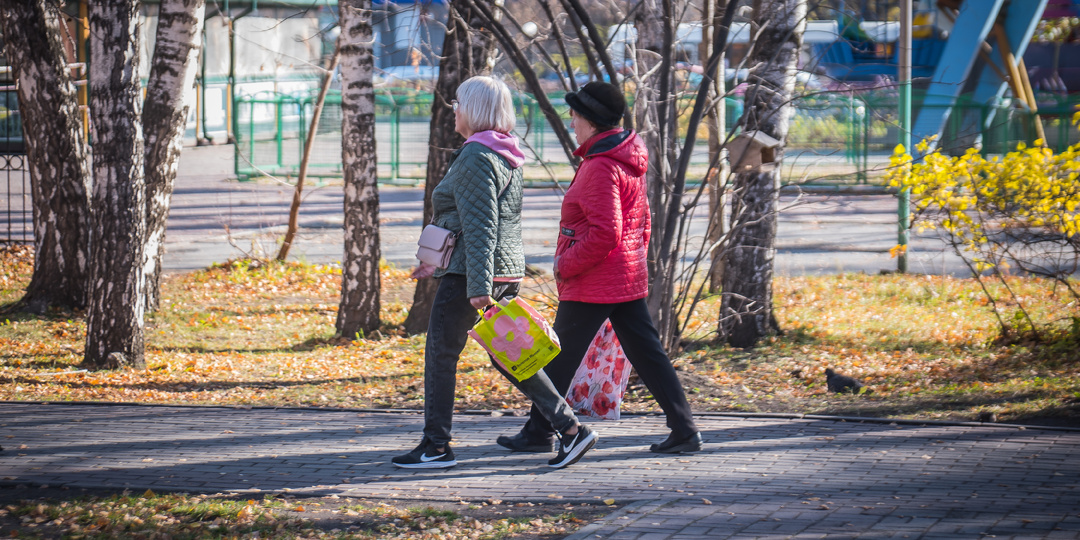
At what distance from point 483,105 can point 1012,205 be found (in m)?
5.26

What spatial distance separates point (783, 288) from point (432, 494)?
794cm

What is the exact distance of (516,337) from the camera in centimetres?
455

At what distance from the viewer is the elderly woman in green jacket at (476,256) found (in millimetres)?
4434

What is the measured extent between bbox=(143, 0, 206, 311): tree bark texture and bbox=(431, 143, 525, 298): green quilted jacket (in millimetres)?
4207

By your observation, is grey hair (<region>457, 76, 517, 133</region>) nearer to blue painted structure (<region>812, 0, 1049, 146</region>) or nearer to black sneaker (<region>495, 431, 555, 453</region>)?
black sneaker (<region>495, 431, 555, 453</region>)

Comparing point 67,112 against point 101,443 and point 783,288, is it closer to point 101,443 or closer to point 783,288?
point 101,443

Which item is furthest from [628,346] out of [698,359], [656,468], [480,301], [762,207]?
[762,207]

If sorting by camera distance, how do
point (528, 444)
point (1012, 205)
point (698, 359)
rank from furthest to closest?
point (698, 359) < point (1012, 205) < point (528, 444)

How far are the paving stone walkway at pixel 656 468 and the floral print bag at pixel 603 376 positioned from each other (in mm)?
215

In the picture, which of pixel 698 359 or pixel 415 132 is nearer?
pixel 698 359

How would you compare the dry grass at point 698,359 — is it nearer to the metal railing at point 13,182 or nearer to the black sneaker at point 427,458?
the black sneaker at point 427,458

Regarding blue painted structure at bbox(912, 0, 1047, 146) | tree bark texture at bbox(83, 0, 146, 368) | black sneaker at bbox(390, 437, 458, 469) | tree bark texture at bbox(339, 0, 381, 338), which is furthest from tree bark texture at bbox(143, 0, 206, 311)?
blue painted structure at bbox(912, 0, 1047, 146)

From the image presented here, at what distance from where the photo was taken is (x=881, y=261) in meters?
13.7

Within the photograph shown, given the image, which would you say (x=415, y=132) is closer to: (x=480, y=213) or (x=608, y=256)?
(x=608, y=256)
